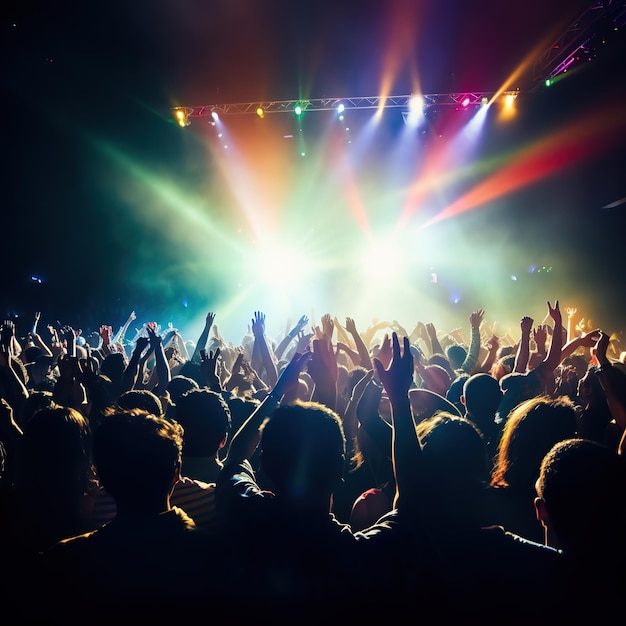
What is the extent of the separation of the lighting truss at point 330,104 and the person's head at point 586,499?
12.1m

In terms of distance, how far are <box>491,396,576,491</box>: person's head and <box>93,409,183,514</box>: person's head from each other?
5.52 ft

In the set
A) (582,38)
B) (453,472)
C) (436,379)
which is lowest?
(453,472)

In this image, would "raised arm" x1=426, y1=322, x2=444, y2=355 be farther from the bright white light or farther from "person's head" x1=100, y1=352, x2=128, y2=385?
the bright white light

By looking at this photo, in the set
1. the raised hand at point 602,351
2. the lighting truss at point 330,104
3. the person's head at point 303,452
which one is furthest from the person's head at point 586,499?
the lighting truss at point 330,104

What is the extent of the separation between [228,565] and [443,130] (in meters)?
14.8

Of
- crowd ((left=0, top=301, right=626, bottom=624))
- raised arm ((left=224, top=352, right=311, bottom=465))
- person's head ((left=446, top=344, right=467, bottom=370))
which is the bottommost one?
crowd ((left=0, top=301, right=626, bottom=624))

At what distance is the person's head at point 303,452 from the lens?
1.37 meters

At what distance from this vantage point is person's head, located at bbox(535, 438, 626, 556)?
4.24 ft

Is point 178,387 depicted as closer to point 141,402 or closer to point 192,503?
point 141,402

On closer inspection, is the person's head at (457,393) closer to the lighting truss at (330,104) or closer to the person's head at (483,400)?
the person's head at (483,400)

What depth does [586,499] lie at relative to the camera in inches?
52.4

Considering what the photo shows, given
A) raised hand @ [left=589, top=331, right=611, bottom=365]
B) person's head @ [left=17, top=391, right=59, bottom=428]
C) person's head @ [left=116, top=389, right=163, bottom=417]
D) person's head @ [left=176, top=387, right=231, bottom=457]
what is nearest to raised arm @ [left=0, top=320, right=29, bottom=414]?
person's head @ [left=17, top=391, right=59, bottom=428]

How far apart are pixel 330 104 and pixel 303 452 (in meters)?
12.4

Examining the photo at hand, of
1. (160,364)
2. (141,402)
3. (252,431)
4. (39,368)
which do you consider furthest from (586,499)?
(39,368)
